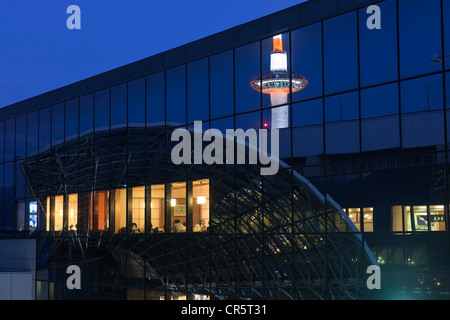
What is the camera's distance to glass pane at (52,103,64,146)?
108ft

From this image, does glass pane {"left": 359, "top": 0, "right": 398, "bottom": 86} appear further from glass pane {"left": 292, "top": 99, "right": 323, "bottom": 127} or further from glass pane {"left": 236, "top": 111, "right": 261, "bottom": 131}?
glass pane {"left": 236, "top": 111, "right": 261, "bottom": 131}

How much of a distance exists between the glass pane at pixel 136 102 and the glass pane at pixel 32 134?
29.9 ft

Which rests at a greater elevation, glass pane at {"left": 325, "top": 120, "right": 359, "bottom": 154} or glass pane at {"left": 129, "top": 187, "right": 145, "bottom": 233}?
glass pane at {"left": 325, "top": 120, "right": 359, "bottom": 154}

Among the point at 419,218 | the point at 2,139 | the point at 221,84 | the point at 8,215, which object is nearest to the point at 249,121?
the point at 221,84

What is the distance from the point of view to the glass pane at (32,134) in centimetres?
3497

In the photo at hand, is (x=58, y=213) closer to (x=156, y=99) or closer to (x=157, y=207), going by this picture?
(x=157, y=207)

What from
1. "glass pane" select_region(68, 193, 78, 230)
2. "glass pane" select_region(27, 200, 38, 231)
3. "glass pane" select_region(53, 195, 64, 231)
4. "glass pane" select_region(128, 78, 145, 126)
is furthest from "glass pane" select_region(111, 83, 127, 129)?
"glass pane" select_region(27, 200, 38, 231)

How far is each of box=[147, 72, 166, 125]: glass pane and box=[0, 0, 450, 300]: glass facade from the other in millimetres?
50

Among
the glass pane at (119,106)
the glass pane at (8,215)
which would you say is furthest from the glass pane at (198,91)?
the glass pane at (8,215)

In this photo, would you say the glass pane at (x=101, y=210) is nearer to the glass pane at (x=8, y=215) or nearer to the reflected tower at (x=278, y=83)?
the glass pane at (x=8, y=215)

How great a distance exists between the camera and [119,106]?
29281 mm

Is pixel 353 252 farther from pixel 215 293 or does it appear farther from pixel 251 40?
pixel 251 40

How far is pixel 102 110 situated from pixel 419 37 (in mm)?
17339
